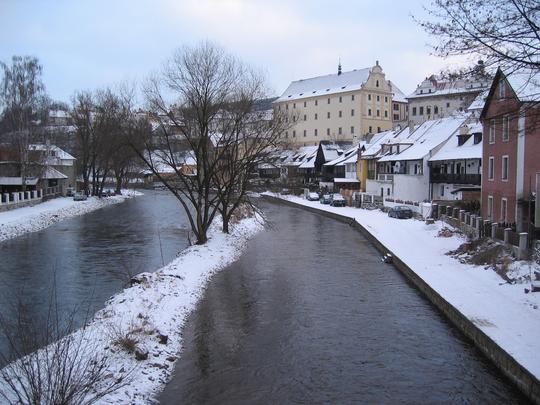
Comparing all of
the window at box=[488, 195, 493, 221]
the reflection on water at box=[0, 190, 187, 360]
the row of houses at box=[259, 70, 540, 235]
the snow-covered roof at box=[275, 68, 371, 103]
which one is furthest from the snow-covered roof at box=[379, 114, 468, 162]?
the snow-covered roof at box=[275, 68, 371, 103]

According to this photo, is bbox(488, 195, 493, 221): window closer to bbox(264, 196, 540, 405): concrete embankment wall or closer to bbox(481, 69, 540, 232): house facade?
bbox(481, 69, 540, 232): house facade

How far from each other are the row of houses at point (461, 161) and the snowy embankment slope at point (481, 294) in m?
3.65

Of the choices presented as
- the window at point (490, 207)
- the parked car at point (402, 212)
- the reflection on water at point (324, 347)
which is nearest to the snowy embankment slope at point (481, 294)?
the reflection on water at point (324, 347)

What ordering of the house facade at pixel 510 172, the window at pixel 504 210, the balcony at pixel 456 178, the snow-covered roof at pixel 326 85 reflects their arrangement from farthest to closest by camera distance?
the snow-covered roof at pixel 326 85 < the balcony at pixel 456 178 < the window at pixel 504 210 < the house facade at pixel 510 172

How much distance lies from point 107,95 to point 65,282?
45.6 metres

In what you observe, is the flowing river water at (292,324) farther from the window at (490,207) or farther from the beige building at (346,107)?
the beige building at (346,107)

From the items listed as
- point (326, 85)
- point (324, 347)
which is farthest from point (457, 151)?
point (326, 85)

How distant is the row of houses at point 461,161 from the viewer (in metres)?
12.8

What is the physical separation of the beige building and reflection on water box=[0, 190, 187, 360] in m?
58.2

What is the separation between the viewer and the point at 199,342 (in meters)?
13.2

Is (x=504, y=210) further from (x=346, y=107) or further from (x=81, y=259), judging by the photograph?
(x=346, y=107)

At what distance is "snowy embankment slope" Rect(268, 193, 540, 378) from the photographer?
11.7 metres

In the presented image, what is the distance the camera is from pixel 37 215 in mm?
39281

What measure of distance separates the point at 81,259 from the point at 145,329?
40.9 ft
